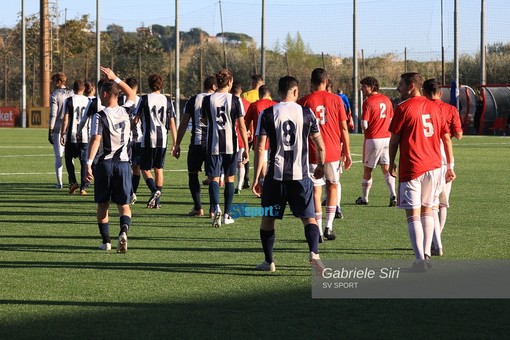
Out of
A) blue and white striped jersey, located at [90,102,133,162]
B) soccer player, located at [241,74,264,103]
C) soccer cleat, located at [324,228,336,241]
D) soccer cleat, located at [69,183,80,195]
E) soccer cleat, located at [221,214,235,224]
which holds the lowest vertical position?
soccer cleat, located at [324,228,336,241]

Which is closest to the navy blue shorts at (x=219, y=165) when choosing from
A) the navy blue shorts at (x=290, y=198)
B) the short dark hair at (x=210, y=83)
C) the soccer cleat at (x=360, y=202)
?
the short dark hair at (x=210, y=83)

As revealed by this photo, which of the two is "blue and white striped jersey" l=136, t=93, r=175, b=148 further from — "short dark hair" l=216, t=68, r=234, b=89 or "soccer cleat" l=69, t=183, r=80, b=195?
"soccer cleat" l=69, t=183, r=80, b=195

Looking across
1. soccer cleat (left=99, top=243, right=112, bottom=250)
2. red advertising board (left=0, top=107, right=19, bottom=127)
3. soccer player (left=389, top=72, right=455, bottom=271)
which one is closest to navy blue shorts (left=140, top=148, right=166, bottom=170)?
soccer cleat (left=99, top=243, right=112, bottom=250)

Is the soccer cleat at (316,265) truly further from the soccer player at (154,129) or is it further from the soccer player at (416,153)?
the soccer player at (154,129)

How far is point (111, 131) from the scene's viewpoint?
37.7 feet

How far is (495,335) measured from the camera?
735cm

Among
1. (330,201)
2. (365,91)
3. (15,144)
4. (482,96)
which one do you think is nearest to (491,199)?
(365,91)

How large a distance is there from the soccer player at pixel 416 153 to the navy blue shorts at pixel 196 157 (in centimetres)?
550

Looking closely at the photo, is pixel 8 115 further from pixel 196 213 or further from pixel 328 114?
pixel 328 114

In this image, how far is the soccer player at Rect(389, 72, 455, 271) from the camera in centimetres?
1002

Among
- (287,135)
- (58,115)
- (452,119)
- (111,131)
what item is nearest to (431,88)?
(452,119)

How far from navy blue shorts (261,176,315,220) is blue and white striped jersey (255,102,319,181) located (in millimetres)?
66

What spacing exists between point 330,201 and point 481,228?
2.30 m

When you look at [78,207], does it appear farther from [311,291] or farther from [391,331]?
[391,331]
